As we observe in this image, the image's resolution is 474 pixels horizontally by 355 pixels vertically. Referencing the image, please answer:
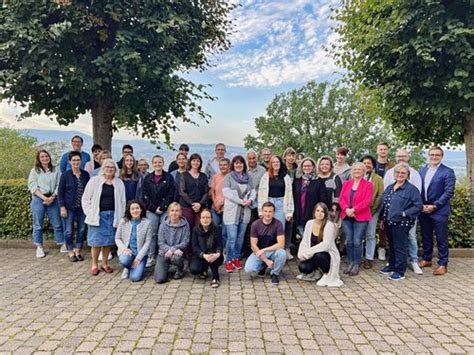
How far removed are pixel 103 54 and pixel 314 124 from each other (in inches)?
1882

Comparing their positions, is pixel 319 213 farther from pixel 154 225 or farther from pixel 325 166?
pixel 154 225

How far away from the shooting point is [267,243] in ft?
19.0

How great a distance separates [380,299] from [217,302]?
86.4 inches

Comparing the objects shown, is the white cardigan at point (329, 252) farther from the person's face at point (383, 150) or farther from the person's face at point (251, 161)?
the person's face at point (383, 150)

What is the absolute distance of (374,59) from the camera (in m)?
7.52

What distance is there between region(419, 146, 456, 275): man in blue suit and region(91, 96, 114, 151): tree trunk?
6662 millimetres

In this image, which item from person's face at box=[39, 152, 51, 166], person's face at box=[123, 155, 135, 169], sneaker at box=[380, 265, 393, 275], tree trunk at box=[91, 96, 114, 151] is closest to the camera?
sneaker at box=[380, 265, 393, 275]

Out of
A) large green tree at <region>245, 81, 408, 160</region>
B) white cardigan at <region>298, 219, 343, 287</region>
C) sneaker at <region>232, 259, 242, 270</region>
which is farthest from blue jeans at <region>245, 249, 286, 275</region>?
large green tree at <region>245, 81, 408, 160</region>

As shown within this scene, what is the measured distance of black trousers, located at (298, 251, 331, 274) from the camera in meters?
5.61

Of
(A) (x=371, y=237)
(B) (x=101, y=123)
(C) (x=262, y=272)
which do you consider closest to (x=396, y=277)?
(A) (x=371, y=237)

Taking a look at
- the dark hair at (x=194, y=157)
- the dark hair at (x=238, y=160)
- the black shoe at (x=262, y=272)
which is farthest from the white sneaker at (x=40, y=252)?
the black shoe at (x=262, y=272)

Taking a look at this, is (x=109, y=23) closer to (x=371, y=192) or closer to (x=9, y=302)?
(x=9, y=302)

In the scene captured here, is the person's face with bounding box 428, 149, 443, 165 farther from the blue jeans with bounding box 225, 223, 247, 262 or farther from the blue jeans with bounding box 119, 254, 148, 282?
the blue jeans with bounding box 119, 254, 148, 282

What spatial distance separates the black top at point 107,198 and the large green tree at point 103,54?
190cm
